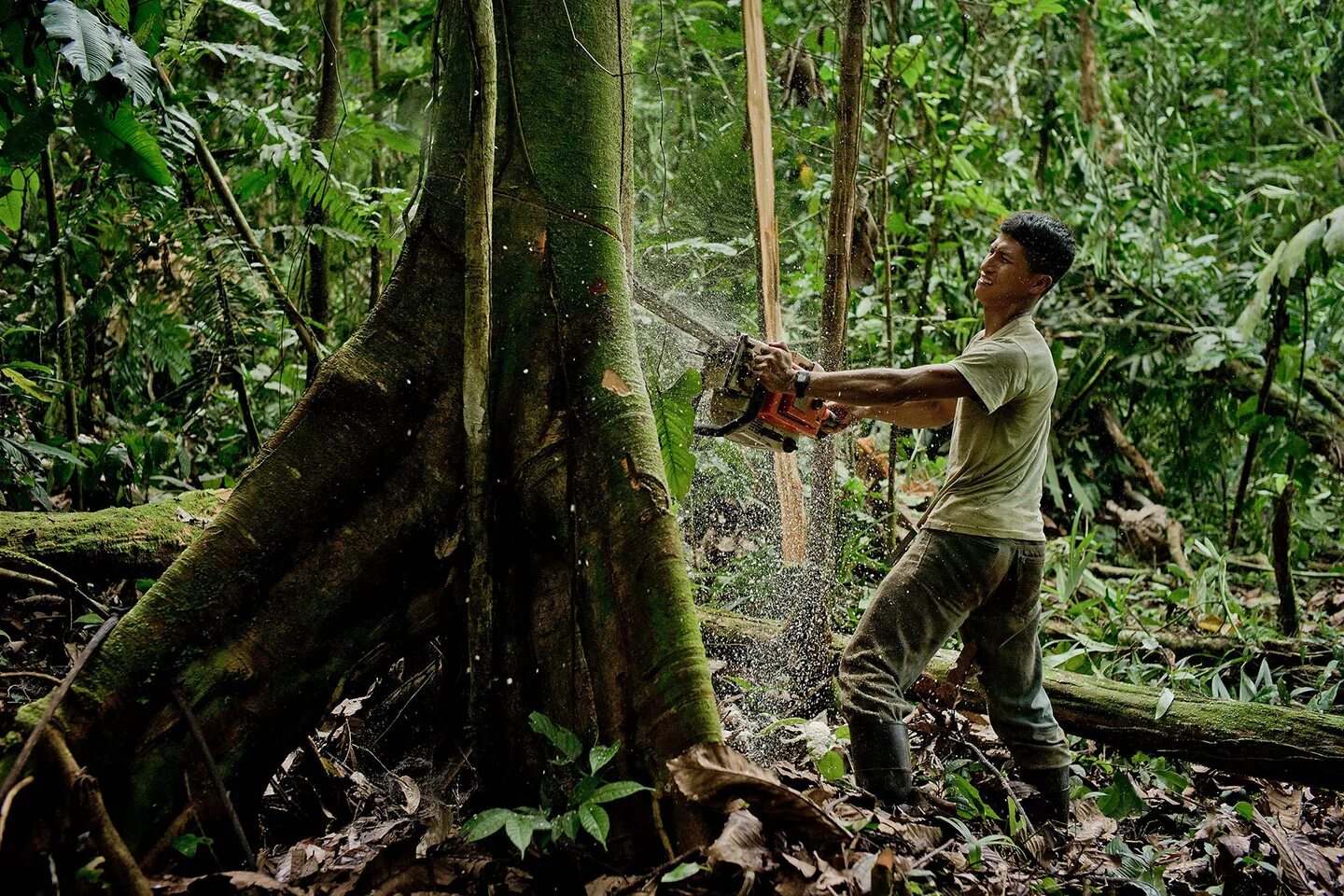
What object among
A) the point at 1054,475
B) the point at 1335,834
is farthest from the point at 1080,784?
the point at 1054,475

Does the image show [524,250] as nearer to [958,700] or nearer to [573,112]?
[573,112]

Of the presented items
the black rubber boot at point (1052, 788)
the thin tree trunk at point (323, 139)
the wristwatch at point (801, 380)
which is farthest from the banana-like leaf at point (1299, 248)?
the thin tree trunk at point (323, 139)

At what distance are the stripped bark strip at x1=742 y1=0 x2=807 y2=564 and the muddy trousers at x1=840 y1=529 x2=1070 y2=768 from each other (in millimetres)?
1120

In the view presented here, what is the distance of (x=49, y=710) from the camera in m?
2.13

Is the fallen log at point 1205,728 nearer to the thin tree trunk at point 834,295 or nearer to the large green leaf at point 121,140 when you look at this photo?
the thin tree trunk at point 834,295

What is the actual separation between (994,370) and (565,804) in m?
1.93

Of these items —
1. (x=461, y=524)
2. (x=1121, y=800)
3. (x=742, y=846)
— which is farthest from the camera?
(x=1121, y=800)

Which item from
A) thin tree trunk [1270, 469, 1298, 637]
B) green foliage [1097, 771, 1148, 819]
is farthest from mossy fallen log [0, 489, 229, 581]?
thin tree trunk [1270, 469, 1298, 637]

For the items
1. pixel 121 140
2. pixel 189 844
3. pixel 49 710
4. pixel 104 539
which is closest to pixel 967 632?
pixel 189 844

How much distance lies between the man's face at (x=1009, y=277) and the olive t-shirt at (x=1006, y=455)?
9cm

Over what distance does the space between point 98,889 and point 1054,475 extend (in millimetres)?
6596

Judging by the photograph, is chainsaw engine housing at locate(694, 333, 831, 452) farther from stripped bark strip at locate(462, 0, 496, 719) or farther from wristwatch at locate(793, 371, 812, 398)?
stripped bark strip at locate(462, 0, 496, 719)

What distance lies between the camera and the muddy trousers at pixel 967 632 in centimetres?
326

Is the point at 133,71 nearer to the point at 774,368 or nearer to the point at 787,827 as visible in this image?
the point at 774,368
